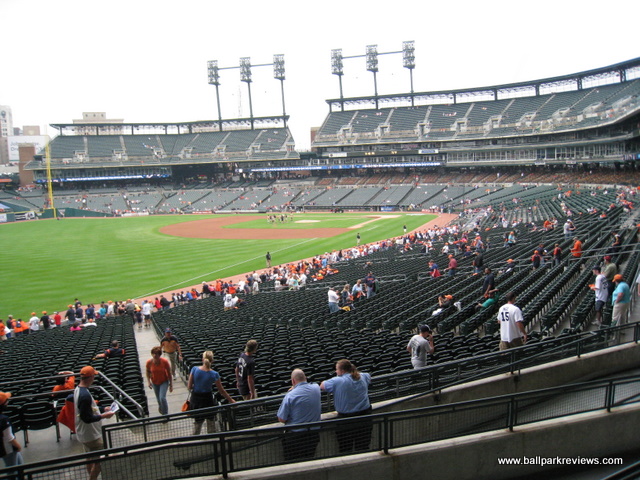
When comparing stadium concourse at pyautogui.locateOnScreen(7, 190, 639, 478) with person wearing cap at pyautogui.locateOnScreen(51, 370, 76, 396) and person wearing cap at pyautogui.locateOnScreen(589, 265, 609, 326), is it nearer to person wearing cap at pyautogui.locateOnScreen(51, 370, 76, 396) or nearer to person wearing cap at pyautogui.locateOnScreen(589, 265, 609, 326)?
person wearing cap at pyautogui.locateOnScreen(589, 265, 609, 326)

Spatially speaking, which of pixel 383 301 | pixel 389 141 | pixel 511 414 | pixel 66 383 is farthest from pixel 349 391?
pixel 389 141

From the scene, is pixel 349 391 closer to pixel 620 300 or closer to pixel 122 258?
pixel 620 300

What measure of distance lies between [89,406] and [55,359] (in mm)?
7476

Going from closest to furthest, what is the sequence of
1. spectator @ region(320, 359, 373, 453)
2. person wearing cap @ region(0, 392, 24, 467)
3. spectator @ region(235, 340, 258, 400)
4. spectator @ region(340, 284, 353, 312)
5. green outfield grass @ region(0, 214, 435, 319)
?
person wearing cap @ region(0, 392, 24, 467)
spectator @ region(320, 359, 373, 453)
spectator @ region(235, 340, 258, 400)
spectator @ region(340, 284, 353, 312)
green outfield grass @ region(0, 214, 435, 319)

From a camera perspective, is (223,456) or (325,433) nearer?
(223,456)

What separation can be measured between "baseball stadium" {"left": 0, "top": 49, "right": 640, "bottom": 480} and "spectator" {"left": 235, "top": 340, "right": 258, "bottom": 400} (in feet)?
0.49

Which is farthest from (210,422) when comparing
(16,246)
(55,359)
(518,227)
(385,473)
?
(16,246)

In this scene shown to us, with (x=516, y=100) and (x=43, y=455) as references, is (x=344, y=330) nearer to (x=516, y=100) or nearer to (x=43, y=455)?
(x=43, y=455)

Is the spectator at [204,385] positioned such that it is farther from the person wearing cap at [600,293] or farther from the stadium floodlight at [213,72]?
the stadium floodlight at [213,72]

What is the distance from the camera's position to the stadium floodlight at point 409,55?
3696 inches

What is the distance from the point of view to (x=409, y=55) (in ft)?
310

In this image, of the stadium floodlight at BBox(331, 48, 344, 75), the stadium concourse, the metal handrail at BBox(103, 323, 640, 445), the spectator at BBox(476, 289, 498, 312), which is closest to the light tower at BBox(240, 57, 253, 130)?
the stadium floodlight at BBox(331, 48, 344, 75)

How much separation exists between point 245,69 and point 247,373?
105 m

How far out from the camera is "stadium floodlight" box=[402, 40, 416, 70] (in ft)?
308
